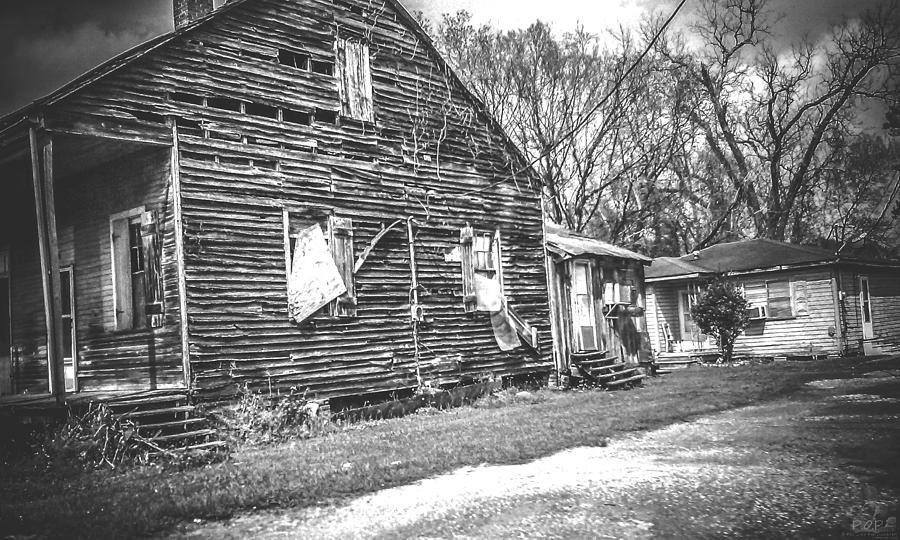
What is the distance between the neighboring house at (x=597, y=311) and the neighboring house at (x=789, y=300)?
6361mm

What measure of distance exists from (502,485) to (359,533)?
74.1 inches

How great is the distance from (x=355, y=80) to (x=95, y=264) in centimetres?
597

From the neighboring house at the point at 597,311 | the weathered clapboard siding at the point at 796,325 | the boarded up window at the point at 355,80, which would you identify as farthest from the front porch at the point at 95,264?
the weathered clapboard siding at the point at 796,325

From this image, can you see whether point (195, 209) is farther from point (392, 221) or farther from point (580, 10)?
point (580, 10)

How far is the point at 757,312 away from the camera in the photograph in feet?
90.1

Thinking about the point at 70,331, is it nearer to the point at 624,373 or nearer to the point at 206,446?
the point at 206,446

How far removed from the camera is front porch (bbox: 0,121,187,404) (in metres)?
10.4

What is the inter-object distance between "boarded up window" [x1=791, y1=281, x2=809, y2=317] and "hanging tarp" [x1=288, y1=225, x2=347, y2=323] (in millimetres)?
19667

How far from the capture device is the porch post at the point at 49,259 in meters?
9.55

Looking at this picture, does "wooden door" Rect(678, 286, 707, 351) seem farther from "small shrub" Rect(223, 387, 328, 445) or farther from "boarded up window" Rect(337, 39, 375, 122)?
"small shrub" Rect(223, 387, 328, 445)

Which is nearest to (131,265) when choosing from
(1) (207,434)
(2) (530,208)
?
(1) (207,434)

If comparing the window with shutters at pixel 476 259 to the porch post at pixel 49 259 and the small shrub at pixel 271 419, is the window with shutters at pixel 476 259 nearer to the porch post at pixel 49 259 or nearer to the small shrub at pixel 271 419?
the small shrub at pixel 271 419

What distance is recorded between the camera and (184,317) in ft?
37.1

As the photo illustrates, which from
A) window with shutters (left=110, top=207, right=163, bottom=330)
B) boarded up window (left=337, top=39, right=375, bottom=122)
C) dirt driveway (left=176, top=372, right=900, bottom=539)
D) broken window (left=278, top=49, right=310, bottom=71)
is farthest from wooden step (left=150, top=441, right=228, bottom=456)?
broken window (left=278, top=49, right=310, bottom=71)
